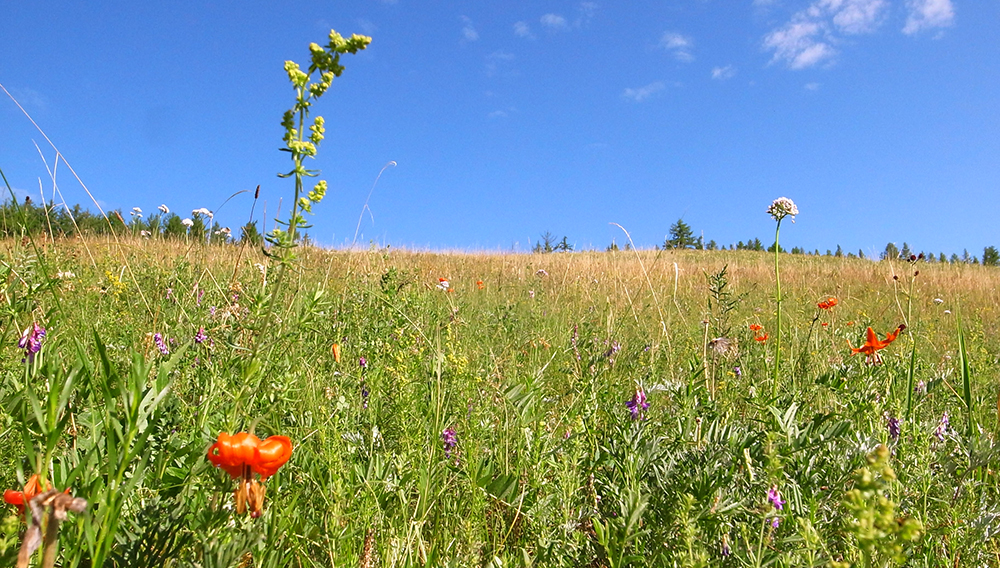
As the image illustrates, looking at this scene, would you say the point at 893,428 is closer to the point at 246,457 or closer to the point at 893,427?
the point at 893,427

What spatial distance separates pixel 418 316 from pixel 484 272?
640 cm

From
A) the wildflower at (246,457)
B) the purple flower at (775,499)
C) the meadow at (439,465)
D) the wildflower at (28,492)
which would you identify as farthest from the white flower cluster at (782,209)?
the wildflower at (28,492)

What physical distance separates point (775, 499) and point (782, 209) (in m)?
1.59

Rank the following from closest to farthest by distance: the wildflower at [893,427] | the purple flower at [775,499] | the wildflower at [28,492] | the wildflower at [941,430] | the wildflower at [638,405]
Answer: the wildflower at [28,492]
the purple flower at [775,499]
the wildflower at [638,405]
the wildflower at [893,427]
the wildflower at [941,430]

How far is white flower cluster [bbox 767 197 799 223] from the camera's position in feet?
7.72

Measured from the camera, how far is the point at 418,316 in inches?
98.7

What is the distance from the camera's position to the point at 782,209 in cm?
239

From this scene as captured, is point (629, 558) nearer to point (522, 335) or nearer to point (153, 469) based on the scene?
point (153, 469)

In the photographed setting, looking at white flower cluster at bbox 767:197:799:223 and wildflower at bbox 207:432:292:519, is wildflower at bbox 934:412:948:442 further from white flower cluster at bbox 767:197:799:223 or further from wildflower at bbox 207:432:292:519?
wildflower at bbox 207:432:292:519

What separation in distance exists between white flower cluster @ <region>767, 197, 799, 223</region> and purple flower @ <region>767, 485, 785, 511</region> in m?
1.45

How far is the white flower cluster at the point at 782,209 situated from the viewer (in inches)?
92.7

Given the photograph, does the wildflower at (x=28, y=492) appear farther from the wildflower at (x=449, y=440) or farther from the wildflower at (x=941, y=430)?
the wildflower at (x=941, y=430)

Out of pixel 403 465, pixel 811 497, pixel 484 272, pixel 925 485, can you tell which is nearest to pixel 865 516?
pixel 811 497

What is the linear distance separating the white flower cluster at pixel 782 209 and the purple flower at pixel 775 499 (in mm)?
1450
